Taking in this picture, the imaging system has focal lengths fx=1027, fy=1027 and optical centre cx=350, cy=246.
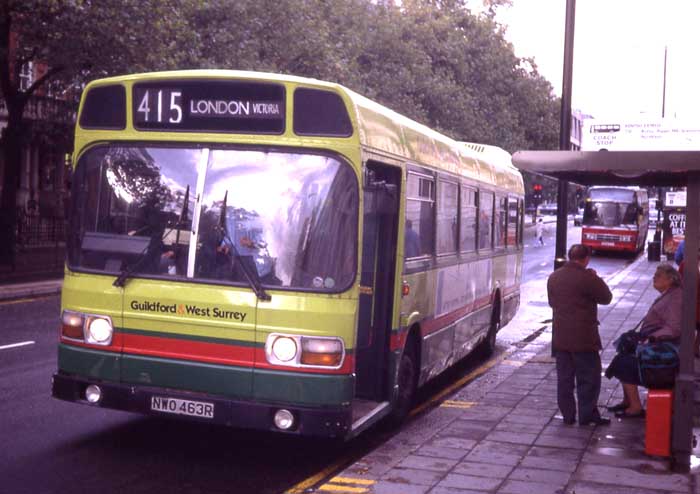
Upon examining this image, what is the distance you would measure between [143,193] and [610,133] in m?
4.42

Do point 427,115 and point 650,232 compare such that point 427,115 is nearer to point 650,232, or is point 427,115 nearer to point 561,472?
point 650,232

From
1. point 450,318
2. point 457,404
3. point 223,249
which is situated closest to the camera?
point 223,249

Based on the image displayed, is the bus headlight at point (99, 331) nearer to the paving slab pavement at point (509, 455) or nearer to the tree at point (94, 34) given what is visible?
the paving slab pavement at point (509, 455)

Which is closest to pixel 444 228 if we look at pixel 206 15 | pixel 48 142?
pixel 206 15

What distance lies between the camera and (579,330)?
9.43 meters

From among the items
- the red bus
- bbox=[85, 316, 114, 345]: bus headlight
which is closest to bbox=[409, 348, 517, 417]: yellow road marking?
bbox=[85, 316, 114, 345]: bus headlight

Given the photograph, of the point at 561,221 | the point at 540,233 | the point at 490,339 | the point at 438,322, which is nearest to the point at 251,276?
the point at 438,322

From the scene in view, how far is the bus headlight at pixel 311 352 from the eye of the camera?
7395mm

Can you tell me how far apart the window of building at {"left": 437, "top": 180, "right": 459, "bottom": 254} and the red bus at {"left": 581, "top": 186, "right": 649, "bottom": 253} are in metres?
34.5

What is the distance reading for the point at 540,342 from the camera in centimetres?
1733

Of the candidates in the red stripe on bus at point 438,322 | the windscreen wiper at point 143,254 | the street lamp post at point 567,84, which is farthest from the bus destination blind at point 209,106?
the street lamp post at point 567,84

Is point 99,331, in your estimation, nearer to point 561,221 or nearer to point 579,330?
point 579,330

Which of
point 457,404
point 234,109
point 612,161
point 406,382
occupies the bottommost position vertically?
point 457,404

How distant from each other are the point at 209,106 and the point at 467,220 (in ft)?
16.7
